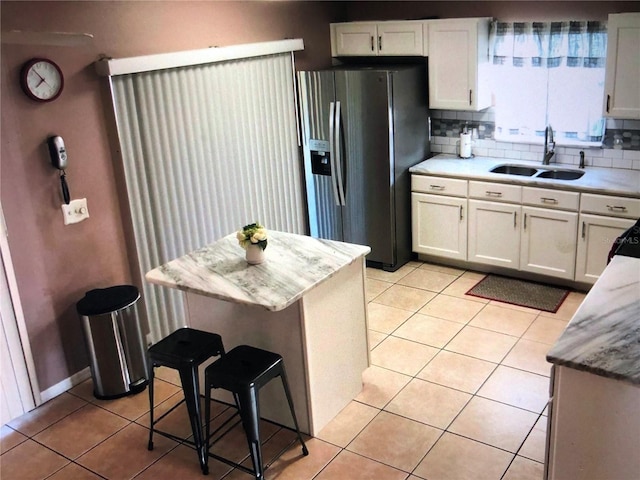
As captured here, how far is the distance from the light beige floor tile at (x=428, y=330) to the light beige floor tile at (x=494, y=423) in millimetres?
728

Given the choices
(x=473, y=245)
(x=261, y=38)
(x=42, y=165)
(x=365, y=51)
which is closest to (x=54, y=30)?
(x=42, y=165)

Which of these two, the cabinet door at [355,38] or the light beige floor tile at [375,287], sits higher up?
the cabinet door at [355,38]

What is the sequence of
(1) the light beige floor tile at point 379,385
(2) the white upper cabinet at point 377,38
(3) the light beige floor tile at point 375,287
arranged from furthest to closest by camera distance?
(2) the white upper cabinet at point 377,38 < (3) the light beige floor tile at point 375,287 < (1) the light beige floor tile at point 379,385

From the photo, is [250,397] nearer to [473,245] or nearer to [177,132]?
[177,132]

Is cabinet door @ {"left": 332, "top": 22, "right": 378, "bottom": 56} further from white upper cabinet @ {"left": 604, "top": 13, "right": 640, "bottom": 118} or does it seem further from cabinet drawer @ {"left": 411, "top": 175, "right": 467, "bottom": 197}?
white upper cabinet @ {"left": 604, "top": 13, "right": 640, "bottom": 118}

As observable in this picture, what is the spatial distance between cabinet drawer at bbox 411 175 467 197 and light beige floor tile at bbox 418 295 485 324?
0.87 m

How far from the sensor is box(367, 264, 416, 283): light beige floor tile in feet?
17.2

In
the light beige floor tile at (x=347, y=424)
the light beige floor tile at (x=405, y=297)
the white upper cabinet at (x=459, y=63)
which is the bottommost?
the light beige floor tile at (x=347, y=424)

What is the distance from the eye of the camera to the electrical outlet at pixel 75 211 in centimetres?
368

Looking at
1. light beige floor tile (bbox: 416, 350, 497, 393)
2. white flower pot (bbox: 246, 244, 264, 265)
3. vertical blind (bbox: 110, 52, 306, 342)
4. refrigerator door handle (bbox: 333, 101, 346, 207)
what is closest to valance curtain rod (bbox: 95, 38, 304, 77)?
vertical blind (bbox: 110, 52, 306, 342)

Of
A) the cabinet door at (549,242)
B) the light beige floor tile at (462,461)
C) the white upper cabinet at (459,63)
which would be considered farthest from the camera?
the white upper cabinet at (459,63)

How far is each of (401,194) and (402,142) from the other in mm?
430

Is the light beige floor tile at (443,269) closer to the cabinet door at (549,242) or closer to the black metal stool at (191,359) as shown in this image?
the cabinet door at (549,242)

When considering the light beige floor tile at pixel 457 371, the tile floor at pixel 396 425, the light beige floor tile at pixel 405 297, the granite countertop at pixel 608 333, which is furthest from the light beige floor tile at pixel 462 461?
the light beige floor tile at pixel 405 297
